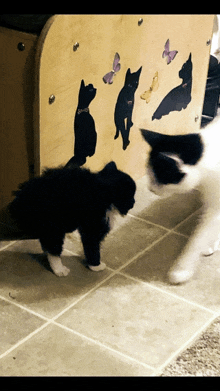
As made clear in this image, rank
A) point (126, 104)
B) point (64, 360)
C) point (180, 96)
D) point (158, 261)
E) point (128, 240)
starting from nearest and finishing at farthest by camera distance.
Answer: point (64, 360) → point (158, 261) → point (128, 240) → point (126, 104) → point (180, 96)

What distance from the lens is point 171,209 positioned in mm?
2316

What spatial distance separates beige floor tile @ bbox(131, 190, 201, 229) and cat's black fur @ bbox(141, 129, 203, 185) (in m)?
0.54

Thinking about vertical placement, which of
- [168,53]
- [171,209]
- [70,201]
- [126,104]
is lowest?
[171,209]

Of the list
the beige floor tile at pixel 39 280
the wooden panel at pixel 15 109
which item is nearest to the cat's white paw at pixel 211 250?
the beige floor tile at pixel 39 280

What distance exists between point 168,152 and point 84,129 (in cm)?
44

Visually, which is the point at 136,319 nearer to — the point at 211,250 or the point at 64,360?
the point at 64,360

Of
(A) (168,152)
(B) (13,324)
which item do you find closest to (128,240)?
(A) (168,152)

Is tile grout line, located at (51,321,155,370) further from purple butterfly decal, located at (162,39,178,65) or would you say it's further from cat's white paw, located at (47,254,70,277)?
purple butterfly decal, located at (162,39,178,65)

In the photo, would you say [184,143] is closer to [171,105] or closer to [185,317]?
[185,317]

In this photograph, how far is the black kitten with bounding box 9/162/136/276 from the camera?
1.69 metres

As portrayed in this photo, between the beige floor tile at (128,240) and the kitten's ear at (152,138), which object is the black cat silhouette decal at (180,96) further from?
the kitten's ear at (152,138)

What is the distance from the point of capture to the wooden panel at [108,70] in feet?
5.72

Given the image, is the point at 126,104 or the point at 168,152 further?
the point at 126,104

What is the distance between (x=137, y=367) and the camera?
1.49 meters
